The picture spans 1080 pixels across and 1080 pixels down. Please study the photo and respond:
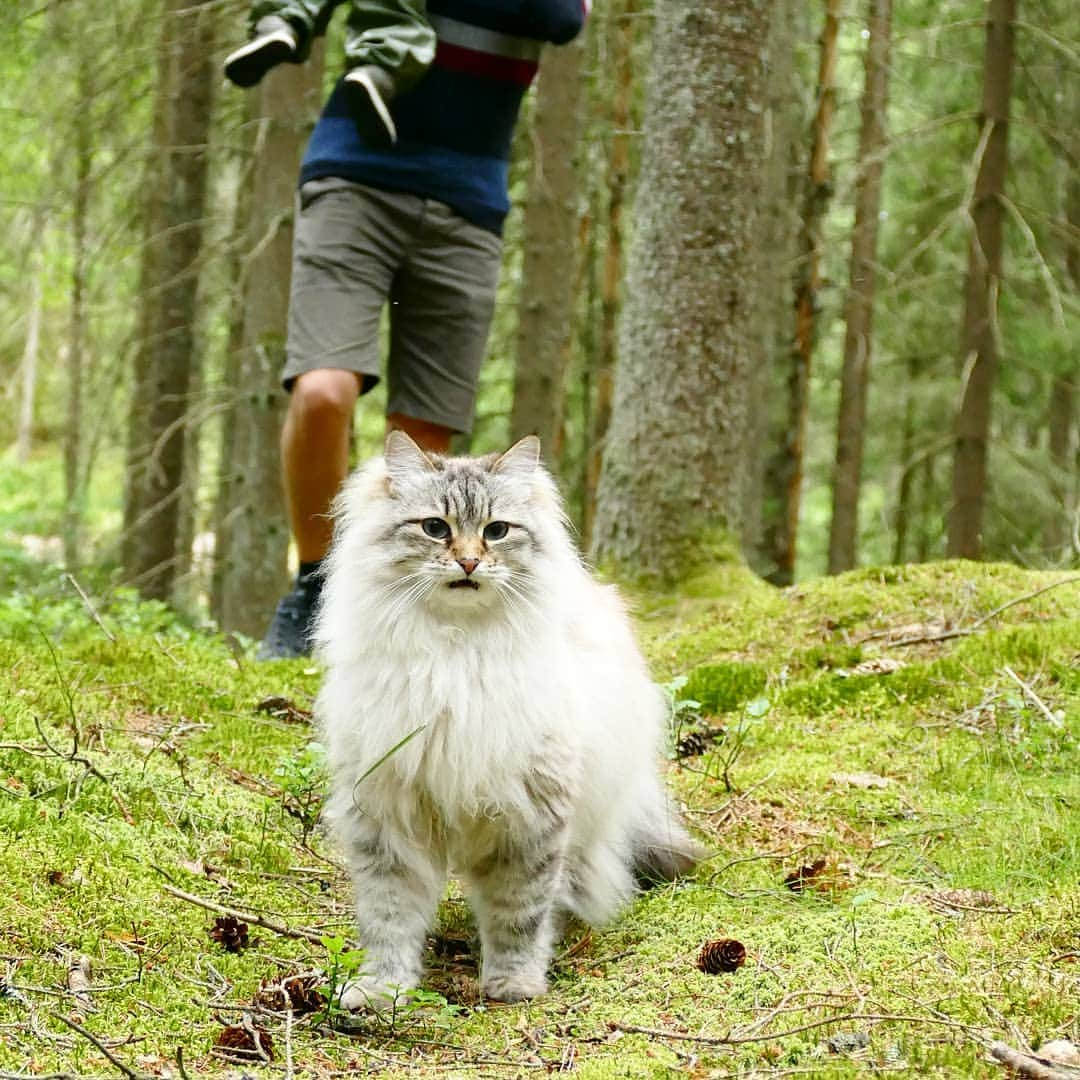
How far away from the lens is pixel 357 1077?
2488 mm

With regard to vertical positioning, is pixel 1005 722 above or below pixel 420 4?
below

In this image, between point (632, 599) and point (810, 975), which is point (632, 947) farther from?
point (632, 599)

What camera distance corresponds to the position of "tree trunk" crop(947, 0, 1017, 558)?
9.12 m

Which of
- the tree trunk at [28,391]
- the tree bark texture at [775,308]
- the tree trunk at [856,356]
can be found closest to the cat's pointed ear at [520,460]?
the tree bark texture at [775,308]

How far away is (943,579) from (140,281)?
9428mm

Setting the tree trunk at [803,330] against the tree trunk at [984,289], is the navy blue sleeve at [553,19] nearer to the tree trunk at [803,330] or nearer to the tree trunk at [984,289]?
the tree trunk at [984,289]

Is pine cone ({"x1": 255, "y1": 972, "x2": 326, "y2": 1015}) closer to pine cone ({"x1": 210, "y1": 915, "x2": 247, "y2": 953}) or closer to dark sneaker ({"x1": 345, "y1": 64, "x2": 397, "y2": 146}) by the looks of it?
pine cone ({"x1": 210, "y1": 915, "x2": 247, "y2": 953})

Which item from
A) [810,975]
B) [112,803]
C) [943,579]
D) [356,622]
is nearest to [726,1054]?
[810,975]

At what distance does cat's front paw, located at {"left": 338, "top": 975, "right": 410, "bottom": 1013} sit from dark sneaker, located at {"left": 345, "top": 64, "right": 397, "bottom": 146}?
128 inches

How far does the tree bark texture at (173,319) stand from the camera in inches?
438

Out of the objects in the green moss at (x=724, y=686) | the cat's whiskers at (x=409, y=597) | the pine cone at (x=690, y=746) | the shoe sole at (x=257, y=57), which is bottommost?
the pine cone at (x=690, y=746)

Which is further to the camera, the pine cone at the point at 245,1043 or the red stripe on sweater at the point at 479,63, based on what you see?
the red stripe on sweater at the point at 479,63

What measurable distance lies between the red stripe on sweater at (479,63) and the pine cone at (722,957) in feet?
12.2

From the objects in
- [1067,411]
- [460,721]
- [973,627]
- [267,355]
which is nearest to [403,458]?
[460,721]
